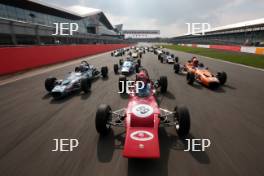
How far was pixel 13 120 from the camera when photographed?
229 inches

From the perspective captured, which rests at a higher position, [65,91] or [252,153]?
[65,91]

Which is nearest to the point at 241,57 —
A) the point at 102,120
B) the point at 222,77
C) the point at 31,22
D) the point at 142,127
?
the point at 222,77

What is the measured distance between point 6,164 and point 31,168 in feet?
2.00

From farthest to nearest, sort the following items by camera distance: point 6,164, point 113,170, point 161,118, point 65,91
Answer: point 65,91
point 161,118
point 6,164
point 113,170

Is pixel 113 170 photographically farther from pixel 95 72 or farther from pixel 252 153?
pixel 95 72

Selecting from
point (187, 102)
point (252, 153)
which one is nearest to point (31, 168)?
point (252, 153)

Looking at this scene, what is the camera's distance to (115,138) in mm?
4598

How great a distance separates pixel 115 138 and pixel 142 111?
39.2 inches

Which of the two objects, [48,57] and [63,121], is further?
[48,57]

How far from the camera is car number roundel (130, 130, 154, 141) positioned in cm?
369

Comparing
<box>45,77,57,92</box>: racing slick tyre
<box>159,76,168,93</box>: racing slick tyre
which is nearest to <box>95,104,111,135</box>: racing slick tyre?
<box>159,76,168,93</box>: racing slick tyre

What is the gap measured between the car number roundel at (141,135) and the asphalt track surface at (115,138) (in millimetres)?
467

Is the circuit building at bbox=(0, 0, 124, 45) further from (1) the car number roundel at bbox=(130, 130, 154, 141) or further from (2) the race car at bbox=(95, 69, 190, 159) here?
(1) the car number roundel at bbox=(130, 130, 154, 141)

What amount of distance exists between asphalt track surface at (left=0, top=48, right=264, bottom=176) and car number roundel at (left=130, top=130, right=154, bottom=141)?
1.53 feet
